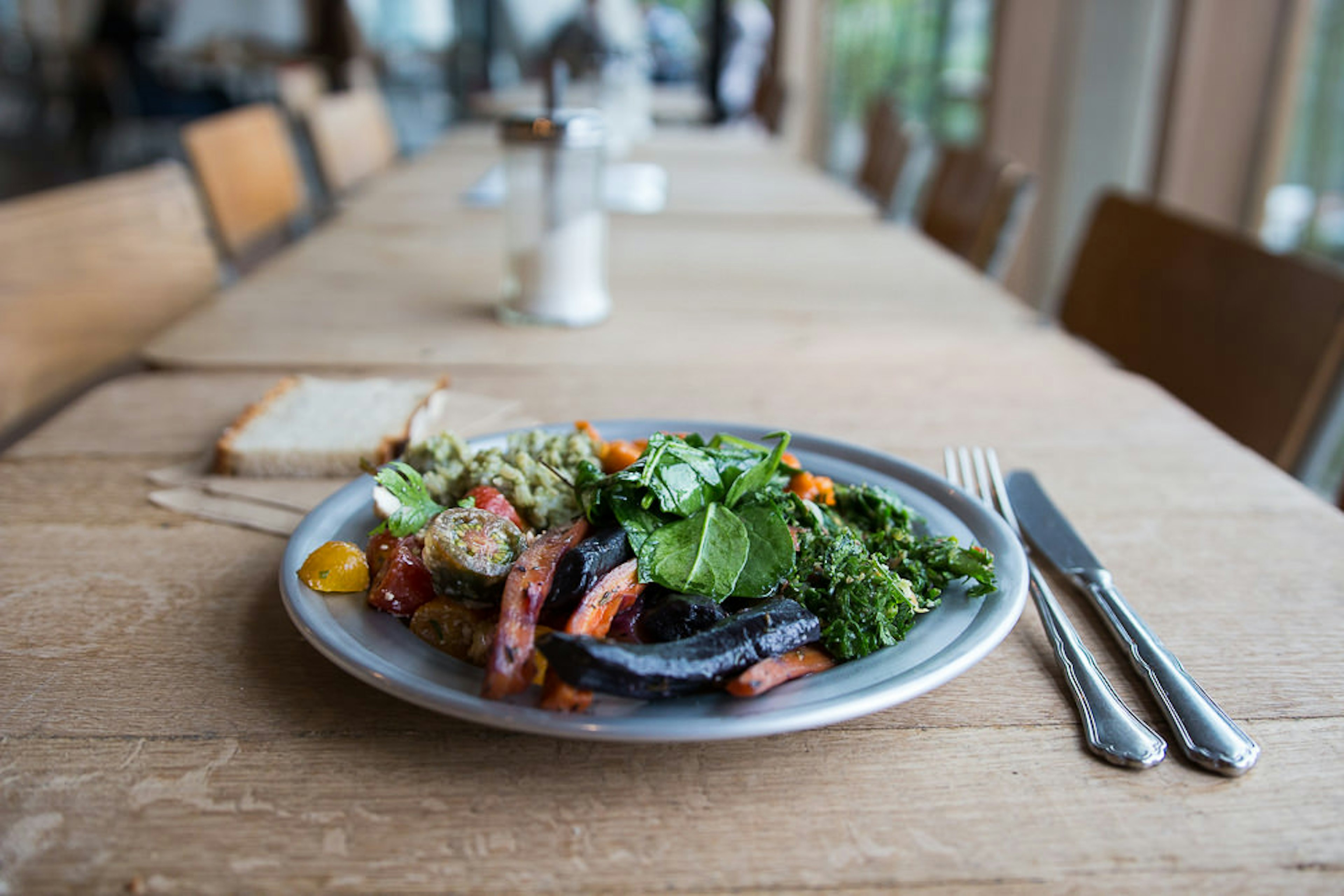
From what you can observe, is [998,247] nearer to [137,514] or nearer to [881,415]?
[881,415]

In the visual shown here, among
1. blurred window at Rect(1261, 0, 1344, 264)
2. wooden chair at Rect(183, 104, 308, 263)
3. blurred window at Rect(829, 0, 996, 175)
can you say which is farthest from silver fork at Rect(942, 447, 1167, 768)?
blurred window at Rect(829, 0, 996, 175)

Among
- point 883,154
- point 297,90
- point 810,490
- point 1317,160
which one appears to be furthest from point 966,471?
point 297,90

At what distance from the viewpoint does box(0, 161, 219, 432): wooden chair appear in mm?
1311

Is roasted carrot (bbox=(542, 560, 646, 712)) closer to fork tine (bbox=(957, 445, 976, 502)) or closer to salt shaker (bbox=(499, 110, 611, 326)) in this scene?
fork tine (bbox=(957, 445, 976, 502))

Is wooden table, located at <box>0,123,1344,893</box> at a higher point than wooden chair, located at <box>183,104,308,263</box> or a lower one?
lower

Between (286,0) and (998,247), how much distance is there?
12826 millimetres

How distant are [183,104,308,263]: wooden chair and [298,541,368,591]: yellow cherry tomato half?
5.12 feet

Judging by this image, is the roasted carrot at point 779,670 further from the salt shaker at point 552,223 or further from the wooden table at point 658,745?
the salt shaker at point 552,223

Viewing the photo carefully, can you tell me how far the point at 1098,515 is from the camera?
0.85 meters

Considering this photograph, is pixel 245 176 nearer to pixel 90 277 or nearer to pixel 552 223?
pixel 90 277

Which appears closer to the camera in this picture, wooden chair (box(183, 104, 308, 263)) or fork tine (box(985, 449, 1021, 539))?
fork tine (box(985, 449, 1021, 539))

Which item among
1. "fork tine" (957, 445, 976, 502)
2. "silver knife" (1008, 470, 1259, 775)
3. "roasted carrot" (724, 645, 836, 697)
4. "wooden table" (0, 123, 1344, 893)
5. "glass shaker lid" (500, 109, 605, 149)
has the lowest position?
"wooden table" (0, 123, 1344, 893)

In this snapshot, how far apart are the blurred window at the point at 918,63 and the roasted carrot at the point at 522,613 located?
386cm

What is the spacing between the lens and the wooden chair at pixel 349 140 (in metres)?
2.79
